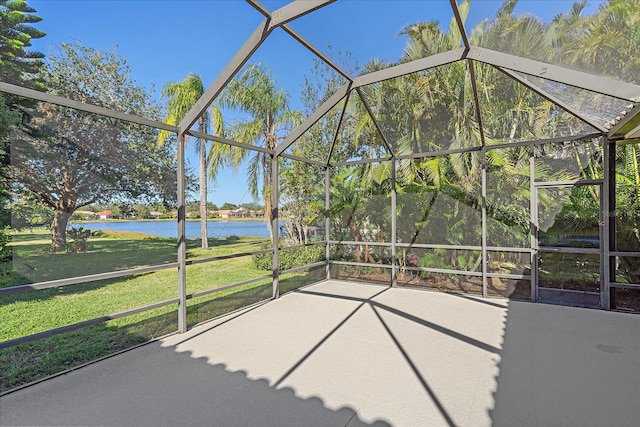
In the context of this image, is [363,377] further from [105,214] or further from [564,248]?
[105,214]

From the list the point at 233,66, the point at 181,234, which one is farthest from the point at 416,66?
the point at 181,234

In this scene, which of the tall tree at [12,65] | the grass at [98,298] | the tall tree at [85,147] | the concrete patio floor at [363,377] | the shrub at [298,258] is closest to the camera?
the concrete patio floor at [363,377]

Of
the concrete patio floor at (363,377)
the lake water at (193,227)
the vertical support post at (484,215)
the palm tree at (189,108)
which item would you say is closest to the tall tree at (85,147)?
the lake water at (193,227)

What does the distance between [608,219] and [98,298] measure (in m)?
8.47

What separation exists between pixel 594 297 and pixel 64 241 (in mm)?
9309

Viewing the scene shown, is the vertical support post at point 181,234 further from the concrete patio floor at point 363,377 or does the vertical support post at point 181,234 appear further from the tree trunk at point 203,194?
the tree trunk at point 203,194

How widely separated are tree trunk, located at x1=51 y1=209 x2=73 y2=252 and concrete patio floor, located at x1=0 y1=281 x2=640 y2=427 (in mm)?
4256

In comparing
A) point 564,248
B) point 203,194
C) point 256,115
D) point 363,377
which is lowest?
point 363,377

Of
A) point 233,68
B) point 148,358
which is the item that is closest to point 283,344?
point 148,358

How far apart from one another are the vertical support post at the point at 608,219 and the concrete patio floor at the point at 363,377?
1.36 feet

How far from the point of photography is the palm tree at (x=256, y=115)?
28.4ft

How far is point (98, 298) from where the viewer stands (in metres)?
5.72

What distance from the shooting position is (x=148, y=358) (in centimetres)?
285

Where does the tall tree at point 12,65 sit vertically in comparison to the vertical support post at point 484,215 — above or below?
above
